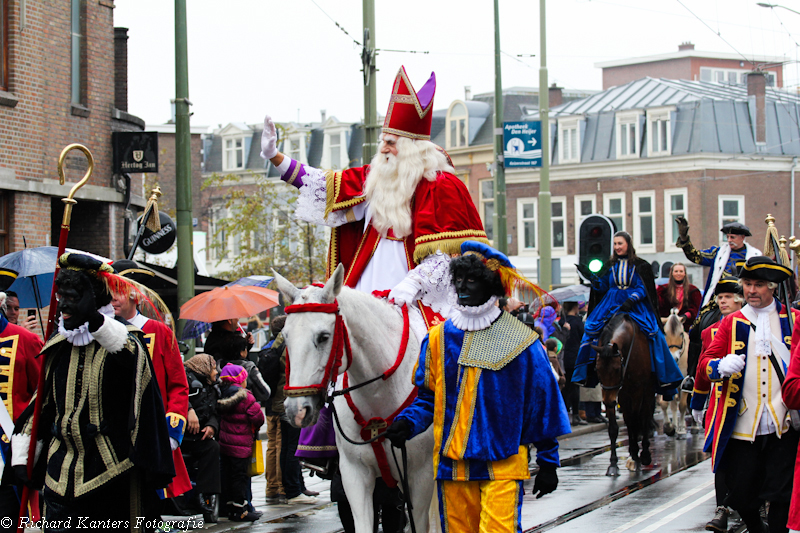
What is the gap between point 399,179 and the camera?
6867 mm

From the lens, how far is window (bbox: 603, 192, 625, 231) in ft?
135

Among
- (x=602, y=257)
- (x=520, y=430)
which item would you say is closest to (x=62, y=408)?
(x=520, y=430)

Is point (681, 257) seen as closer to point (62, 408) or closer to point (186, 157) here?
point (186, 157)

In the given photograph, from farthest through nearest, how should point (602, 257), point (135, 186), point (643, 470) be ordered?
point (135, 186), point (602, 257), point (643, 470)

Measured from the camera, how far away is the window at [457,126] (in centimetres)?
4491

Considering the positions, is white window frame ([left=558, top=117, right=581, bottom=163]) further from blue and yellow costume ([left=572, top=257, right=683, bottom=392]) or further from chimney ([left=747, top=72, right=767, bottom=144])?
blue and yellow costume ([left=572, top=257, right=683, bottom=392])

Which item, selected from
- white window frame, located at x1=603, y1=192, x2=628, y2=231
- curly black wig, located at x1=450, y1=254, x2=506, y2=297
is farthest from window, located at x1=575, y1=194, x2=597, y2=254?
curly black wig, located at x1=450, y1=254, x2=506, y2=297

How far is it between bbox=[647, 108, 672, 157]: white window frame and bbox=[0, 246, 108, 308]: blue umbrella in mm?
33279

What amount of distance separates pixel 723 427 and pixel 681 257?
3315 centimetres

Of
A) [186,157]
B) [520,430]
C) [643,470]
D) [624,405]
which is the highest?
[186,157]

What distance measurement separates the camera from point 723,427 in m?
6.82

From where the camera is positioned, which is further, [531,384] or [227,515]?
[227,515]

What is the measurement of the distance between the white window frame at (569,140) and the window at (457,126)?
4.28 metres

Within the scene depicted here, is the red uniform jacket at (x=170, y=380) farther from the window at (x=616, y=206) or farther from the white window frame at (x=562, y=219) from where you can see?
the white window frame at (x=562, y=219)
